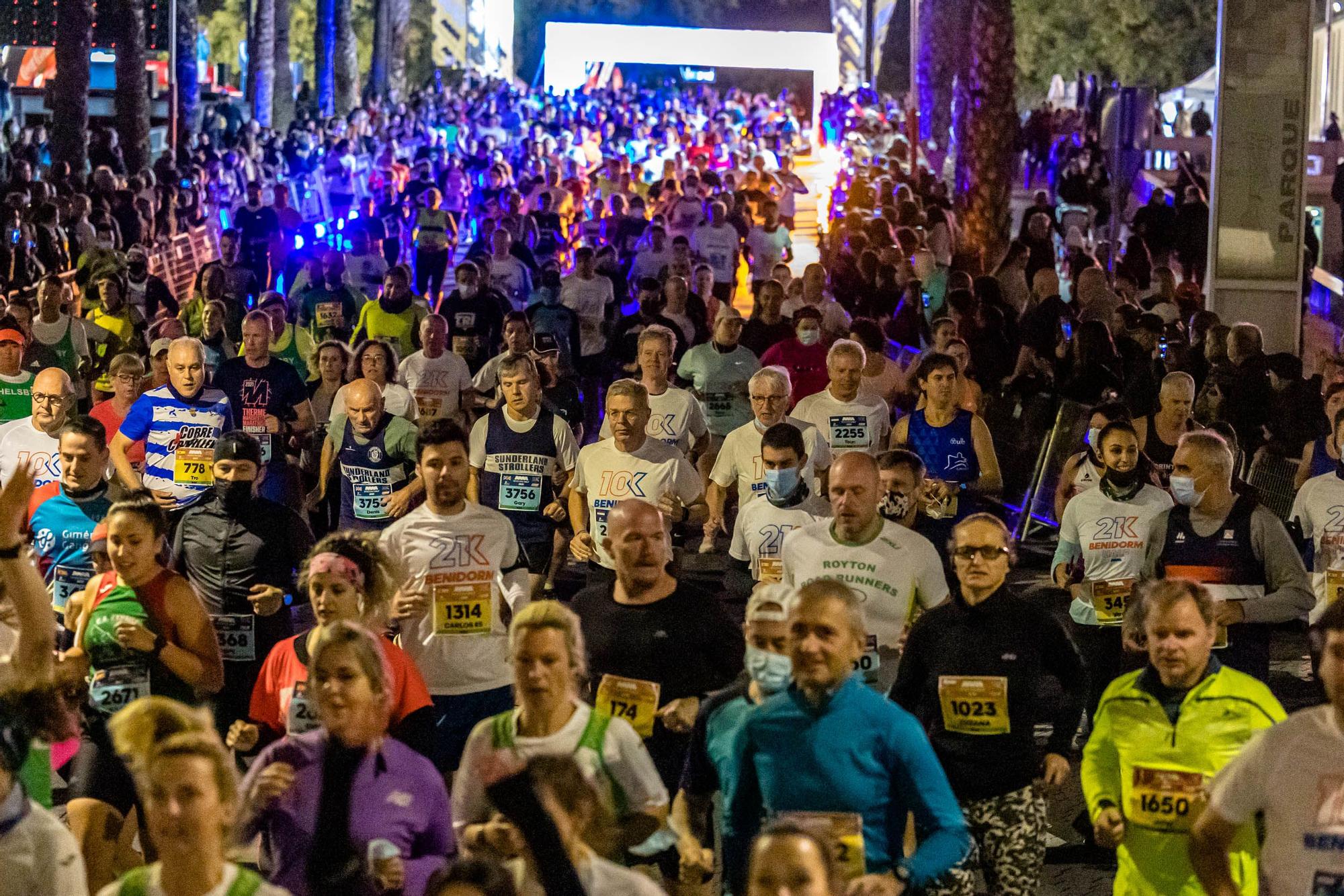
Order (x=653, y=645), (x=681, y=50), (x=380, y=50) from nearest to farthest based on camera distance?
1. (x=653, y=645)
2. (x=380, y=50)
3. (x=681, y=50)

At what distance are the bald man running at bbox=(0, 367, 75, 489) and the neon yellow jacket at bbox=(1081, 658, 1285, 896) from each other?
5441 millimetres

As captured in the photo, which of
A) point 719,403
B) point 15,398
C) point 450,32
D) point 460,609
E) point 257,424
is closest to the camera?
point 460,609

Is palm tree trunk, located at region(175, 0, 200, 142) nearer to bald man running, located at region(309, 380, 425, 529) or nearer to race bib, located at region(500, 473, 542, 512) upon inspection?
bald man running, located at region(309, 380, 425, 529)

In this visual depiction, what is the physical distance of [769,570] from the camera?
316 inches

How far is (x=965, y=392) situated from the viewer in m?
11.5

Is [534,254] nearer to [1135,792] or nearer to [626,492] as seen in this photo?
[626,492]

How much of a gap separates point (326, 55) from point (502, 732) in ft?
175

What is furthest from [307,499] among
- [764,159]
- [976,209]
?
[764,159]

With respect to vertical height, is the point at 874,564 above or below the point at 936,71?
below

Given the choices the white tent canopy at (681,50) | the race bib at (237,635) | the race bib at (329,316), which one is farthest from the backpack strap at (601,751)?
the white tent canopy at (681,50)

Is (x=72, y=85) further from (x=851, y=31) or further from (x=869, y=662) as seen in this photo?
(x=851, y=31)

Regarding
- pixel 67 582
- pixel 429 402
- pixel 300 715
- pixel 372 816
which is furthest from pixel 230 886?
pixel 429 402

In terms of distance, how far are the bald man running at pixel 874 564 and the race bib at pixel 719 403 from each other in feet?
18.4

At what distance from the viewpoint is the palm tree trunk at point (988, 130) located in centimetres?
2272
